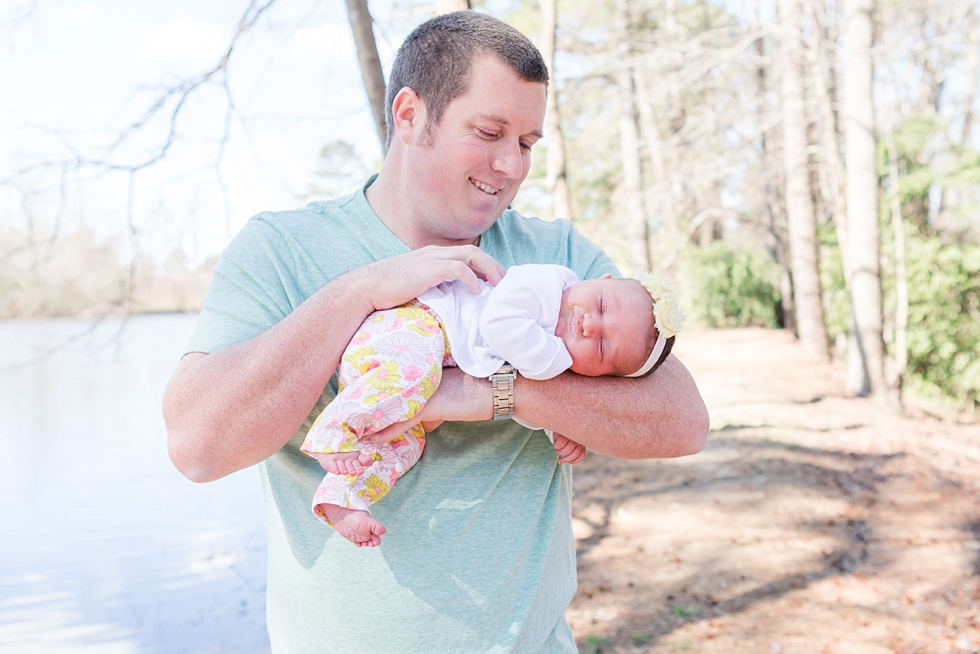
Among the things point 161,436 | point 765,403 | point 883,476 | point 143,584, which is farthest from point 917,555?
point 161,436

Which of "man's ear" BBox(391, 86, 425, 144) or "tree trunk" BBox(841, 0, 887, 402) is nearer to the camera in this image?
"man's ear" BBox(391, 86, 425, 144)

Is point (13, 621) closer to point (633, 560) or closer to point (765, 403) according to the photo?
point (633, 560)

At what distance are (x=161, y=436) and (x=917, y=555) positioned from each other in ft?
39.4

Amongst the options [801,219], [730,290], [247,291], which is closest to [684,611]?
[247,291]

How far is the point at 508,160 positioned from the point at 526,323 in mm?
365

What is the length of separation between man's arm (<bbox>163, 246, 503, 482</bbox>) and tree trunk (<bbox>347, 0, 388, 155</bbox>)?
9.40ft

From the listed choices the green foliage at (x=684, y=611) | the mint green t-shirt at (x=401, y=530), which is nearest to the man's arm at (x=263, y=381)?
the mint green t-shirt at (x=401, y=530)

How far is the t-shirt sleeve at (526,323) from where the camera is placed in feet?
5.72

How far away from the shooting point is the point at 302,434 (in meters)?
1.70

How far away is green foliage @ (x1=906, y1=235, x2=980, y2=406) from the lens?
11750 mm

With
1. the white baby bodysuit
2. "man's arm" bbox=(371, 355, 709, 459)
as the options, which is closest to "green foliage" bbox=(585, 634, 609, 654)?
"man's arm" bbox=(371, 355, 709, 459)

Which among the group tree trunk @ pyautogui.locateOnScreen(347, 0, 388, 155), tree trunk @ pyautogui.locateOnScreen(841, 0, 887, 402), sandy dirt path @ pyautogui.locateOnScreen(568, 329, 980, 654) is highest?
tree trunk @ pyautogui.locateOnScreen(347, 0, 388, 155)

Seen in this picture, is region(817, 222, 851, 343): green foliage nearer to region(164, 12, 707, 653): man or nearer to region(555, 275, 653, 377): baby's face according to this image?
region(555, 275, 653, 377): baby's face

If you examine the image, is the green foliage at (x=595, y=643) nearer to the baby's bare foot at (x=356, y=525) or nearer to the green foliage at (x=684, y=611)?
the green foliage at (x=684, y=611)
